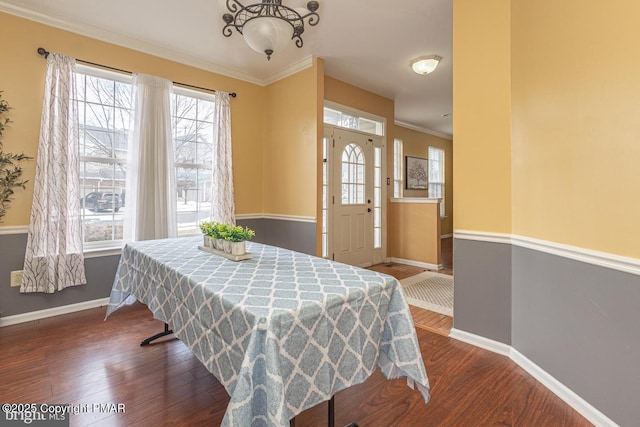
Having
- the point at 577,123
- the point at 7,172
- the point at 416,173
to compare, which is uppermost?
the point at 416,173

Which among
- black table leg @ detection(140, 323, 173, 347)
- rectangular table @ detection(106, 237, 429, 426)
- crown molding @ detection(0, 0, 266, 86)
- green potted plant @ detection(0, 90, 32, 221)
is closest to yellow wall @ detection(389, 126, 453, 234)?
crown molding @ detection(0, 0, 266, 86)

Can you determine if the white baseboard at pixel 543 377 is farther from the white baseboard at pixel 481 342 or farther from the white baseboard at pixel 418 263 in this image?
the white baseboard at pixel 418 263

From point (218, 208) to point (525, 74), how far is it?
11.0 feet

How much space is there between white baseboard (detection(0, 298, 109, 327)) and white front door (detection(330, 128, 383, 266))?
110 inches

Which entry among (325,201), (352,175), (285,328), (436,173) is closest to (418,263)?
(352,175)

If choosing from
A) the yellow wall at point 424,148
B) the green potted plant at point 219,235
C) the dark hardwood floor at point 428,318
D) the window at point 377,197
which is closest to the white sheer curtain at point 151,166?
the green potted plant at point 219,235

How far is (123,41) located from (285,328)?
3.64 meters

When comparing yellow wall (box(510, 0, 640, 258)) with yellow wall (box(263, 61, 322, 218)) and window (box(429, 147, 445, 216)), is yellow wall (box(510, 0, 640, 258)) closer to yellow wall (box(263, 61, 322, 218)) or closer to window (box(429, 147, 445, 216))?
yellow wall (box(263, 61, 322, 218))

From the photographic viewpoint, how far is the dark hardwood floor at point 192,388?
5.25 ft

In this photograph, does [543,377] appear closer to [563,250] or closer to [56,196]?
[563,250]

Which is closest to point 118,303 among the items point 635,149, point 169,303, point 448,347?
point 169,303

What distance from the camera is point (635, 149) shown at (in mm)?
1379

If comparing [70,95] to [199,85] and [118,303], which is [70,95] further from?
[118,303]

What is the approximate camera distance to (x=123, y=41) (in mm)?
3213
